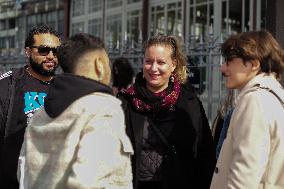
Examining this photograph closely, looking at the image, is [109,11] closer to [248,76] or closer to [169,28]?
[169,28]

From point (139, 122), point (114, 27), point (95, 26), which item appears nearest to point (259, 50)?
point (139, 122)

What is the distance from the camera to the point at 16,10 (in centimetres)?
2336

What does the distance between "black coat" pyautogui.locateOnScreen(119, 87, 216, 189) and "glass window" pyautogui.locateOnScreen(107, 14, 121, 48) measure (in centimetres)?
1364

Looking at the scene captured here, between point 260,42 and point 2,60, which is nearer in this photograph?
point 260,42

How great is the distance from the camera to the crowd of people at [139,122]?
204 cm

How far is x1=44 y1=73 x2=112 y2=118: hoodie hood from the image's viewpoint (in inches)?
82.1

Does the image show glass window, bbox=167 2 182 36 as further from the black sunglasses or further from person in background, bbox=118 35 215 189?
person in background, bbox=118 35 215 189

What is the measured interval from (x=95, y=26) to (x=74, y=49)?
1578 centimetres

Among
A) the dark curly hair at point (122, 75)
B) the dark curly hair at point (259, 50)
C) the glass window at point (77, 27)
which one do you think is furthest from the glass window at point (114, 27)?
the dark curly hair at point (259, 50)

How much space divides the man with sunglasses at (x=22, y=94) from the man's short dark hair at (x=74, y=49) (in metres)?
1.08

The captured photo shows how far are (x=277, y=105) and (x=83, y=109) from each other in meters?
0.99

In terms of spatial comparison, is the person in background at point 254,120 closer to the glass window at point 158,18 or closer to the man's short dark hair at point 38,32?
the man's short dark hair at point 38,32

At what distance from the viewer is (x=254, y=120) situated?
90.9 inches

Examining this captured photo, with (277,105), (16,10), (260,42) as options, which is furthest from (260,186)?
(16,10)
